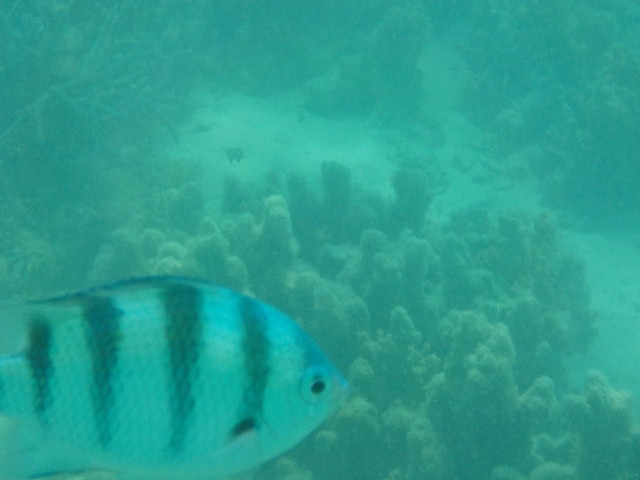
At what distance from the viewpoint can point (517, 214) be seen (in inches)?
344

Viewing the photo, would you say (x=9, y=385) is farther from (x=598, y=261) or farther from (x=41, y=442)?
(x=598, y=261)

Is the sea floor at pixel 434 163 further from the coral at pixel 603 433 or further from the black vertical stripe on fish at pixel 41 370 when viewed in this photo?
the black vertical stripe on fish at pixel 41 370

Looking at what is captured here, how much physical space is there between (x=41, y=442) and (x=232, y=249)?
5.56 meters

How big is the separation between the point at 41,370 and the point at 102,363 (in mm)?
139

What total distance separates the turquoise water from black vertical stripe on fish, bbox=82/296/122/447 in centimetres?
364

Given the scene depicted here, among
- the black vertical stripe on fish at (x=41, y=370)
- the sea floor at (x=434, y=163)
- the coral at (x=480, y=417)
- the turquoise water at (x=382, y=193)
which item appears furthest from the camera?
the sea floor at (x=434, y=163)

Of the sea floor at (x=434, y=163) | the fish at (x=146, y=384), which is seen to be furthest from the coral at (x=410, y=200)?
the fish at (x=146, y=384)

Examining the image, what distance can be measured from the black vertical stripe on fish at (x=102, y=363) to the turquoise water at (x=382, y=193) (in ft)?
11.9

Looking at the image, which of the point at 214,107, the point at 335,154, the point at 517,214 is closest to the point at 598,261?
the point at 517,214

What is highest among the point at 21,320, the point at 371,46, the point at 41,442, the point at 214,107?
the point at 371,46

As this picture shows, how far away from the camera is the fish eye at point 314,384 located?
1.35 m

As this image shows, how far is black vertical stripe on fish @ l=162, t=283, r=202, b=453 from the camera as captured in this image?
50.3 inches

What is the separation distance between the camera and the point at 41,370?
1.25 m

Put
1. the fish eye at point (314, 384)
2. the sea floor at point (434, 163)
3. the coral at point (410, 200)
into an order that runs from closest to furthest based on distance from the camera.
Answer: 1. the fish eye at point (314, 384)
2. the coral at point (410, 200)
3. the sea floor at point (434, 163)
